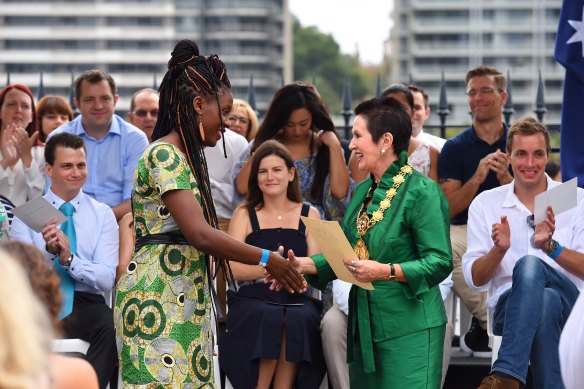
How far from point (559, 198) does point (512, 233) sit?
823 millimetres

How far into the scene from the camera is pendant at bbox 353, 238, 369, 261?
232 inches

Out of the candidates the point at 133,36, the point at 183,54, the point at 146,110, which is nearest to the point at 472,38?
the point at 133,36

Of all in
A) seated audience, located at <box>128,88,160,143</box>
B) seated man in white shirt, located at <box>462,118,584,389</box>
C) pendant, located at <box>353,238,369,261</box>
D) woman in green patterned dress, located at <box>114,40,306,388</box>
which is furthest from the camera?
seated audience, located at <box>128,88,160,143</box>

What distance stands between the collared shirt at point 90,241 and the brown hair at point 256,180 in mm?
788

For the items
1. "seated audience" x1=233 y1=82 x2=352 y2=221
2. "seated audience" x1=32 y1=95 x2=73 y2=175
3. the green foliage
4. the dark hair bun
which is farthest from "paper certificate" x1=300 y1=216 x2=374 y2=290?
the green foliage

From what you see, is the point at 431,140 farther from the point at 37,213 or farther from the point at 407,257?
the point at 407,257

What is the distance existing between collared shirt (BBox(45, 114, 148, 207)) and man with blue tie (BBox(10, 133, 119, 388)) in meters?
0.57

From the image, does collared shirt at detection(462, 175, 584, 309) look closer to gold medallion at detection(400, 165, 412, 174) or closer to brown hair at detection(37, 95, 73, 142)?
gold medallion at detection(400, 165, 412, 174)

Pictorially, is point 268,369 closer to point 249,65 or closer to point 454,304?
point 454,304

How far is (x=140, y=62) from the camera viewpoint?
15175cm

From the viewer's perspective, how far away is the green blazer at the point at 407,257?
5.76 meters

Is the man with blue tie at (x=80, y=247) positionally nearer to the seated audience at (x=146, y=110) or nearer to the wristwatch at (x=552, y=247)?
the seated audience at (x=146, y=110)

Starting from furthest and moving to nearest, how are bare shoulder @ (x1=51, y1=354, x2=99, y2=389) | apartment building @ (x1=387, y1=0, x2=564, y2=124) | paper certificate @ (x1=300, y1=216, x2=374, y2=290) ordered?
apartment building @ (x1=387, y1=0, x2=564, y2=124)
paper certificate @ (x1=300, y1=216, x2=374, y2=290)
bare shoulder @ (x1=51, y1=354, x2=99, y2=389)

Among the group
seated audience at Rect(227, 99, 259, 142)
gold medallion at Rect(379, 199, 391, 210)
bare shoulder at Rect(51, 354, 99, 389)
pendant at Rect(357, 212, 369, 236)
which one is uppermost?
seated audience at Rect(227, 99, 259, 142)
